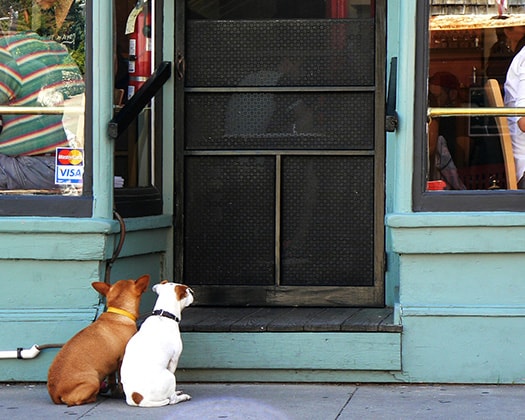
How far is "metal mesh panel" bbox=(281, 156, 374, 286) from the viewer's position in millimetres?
7027

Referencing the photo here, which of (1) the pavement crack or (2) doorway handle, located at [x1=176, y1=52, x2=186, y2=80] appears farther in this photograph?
(2) doorway handle, located at [x1=176, y1=52, x2=186, y2=80]

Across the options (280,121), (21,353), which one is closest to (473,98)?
(280,121)

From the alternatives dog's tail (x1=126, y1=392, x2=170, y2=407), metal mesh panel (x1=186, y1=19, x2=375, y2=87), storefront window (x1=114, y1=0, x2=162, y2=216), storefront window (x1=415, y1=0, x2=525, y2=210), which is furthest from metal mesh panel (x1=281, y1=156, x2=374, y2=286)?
dog's tail (x1=126, y1=392, x2=170, y2=407)

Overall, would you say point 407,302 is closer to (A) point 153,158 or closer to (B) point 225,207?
(B) point 225,207

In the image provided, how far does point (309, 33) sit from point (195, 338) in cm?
219

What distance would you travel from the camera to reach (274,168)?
23.2ft

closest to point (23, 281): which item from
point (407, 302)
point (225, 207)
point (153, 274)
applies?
point (153, 274)

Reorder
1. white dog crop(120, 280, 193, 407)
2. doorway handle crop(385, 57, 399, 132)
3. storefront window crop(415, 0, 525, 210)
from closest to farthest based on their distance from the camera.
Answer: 1. white dog crop(120, 280, 193, 407)
2. doorway handle crop(385, 57, 399, 132)
3. storefront window crop(415, 0, 525, 210)

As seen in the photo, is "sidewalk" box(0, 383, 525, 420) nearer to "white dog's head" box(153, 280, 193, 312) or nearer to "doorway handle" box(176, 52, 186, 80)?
"white dog's head" box(153, 280, 193, 312)

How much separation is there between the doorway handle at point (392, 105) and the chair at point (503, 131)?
570 millimetres

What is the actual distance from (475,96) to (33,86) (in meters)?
2.75

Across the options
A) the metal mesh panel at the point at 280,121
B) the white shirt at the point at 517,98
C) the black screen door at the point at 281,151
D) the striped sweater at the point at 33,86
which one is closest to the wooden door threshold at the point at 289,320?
the black screen door at the point at 281,151

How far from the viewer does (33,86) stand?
21.8 feet

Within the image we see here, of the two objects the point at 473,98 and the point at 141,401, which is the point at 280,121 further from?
the point at 141,401
